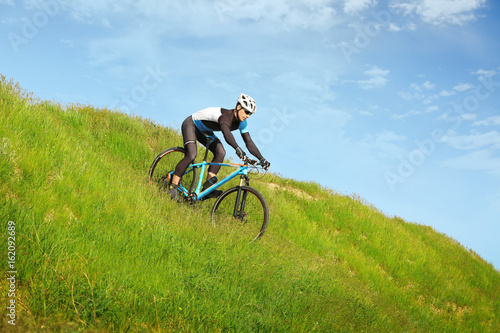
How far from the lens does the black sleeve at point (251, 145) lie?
7867 mm

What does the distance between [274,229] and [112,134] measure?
18.1 feet

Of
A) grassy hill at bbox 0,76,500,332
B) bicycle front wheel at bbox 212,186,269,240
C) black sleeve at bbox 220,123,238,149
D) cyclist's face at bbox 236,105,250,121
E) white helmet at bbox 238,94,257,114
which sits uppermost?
white helmet at bbox 238,94,257,114

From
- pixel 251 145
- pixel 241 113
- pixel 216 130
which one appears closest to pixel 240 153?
pixel 251 145

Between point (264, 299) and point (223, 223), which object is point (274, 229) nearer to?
point (223, 223)

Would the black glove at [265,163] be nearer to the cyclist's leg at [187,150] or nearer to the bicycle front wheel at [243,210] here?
the bicycle front wheel at [243,210]

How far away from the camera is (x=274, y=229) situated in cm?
917

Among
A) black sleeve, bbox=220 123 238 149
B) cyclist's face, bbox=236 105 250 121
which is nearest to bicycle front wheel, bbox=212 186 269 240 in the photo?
black sleeve, bbox=220 123 238 149

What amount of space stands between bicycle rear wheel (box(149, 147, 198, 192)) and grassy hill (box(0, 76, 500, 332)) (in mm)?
333

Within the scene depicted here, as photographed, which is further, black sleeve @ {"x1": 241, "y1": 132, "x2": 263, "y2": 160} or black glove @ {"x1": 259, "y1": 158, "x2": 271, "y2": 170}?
black sleeve @ {"x1": 241, "y1": 132, "x2": 263, "y2": 160}

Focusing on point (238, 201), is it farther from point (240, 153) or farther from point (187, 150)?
point (187, 150)

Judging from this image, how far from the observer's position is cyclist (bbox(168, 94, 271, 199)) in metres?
7.71

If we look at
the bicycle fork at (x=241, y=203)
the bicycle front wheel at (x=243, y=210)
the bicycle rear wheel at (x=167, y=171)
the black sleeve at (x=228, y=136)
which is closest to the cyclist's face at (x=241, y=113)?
the black sleeve at (x=228, y=136)

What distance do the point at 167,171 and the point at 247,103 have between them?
3.09 metres

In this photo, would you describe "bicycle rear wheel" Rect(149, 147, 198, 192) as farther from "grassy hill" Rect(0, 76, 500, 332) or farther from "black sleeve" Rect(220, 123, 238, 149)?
"black sleeve" Rect(220, 123, 238, 149)
